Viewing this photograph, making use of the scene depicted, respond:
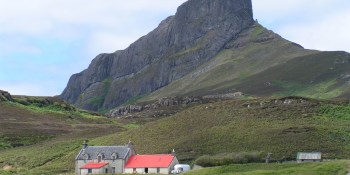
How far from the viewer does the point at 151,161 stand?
88188 mm

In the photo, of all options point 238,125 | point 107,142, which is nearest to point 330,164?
point 238,125

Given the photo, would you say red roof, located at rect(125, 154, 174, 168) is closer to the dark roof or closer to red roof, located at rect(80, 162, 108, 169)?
the dark roof

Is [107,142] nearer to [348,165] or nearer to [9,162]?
[9,162]

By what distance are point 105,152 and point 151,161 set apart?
966 cm

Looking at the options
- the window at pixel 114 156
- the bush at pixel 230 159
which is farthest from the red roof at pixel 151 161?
the bush at pixel 230 159

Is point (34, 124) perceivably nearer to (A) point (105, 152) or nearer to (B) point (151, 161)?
(A) point (105, 152)

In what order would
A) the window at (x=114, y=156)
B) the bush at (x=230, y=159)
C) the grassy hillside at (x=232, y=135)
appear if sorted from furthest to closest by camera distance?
the grassy hillside at (x=232, y=135)
the window at (x=114, y=156)
the bush at (x=230, y=159)

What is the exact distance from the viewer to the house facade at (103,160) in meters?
90.6

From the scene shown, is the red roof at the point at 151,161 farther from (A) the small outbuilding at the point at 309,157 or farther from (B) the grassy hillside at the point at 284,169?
(A) the small outbuilding at the point at 309,157

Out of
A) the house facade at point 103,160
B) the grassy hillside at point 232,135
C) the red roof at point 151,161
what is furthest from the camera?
the grassy hillside at point 232,135

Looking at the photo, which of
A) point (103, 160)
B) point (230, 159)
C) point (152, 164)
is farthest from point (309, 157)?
point (103, 160)

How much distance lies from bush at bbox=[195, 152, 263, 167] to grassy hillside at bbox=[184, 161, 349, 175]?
20.5ft

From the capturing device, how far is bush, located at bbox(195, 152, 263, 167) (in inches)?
3379

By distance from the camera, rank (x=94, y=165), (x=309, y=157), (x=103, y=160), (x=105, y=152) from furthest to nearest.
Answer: (x=105, y=152), (x=103, y=160), (x=94, y=165), (x=309, y=157)
